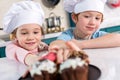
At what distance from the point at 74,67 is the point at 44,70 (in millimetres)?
59

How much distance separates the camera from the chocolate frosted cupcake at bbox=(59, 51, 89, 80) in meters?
0.49

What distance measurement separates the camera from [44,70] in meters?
0.50

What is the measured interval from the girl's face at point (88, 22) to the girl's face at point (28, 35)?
0.27 metres

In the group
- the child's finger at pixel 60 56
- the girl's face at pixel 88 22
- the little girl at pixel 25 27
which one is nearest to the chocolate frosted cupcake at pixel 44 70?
the child's finger at pixel 60 56

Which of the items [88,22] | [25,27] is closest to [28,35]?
[25,27]

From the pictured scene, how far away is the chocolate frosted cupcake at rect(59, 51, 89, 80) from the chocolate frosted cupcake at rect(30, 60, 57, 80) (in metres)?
0.02

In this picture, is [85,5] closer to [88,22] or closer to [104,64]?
[88,22]

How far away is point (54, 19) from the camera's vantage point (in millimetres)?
2754

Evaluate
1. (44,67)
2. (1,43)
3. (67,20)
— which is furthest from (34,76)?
(67,20)

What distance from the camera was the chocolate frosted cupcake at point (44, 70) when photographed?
0.50 metres

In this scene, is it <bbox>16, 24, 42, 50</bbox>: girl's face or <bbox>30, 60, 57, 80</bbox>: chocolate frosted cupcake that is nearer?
<bbox>30, 60, 57, 80</bbox>: chocolate frosted cupcake

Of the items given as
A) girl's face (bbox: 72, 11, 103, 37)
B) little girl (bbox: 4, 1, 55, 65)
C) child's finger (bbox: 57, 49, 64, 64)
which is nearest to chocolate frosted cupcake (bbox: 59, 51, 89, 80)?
child's finger (bbox: 57, 49, 64, 64)

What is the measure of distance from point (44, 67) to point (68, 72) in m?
0.05

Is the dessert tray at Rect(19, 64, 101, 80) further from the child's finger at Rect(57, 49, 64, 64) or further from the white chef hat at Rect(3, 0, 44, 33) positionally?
the white chef hat at Rect(3, 0, 44, 33)
